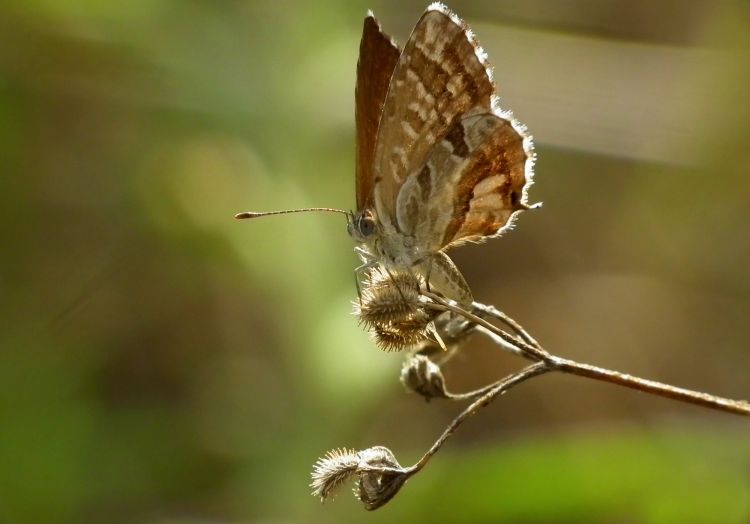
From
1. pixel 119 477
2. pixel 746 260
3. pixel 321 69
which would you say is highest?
pixel 321 69

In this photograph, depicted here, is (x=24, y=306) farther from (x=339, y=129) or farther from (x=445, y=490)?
(x=445, y=490)

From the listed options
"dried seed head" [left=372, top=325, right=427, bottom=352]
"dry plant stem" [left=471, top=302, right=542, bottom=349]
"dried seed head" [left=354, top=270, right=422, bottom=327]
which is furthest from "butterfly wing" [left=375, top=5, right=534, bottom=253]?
"dried seed head" [left=372, top=325, right=427, bottom=352]

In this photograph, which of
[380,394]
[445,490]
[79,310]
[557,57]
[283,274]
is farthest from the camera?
[557,57]

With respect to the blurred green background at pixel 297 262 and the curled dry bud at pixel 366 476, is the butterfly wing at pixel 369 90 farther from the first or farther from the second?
the blurred green background at pixel 297 262

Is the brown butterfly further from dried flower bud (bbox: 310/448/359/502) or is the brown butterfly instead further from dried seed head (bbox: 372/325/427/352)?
dried flower bud (bbox: 310/448/359/502)

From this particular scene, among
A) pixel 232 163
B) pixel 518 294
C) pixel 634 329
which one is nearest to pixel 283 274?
pixel 232 163

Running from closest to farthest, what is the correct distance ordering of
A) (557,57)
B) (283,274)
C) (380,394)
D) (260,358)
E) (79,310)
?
(380,394) → (283,274) → (79,310) → (260,358) → (557,57)

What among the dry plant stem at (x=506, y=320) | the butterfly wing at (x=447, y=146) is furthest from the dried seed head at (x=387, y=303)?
the butterfly wing at (x=447, y=146)
